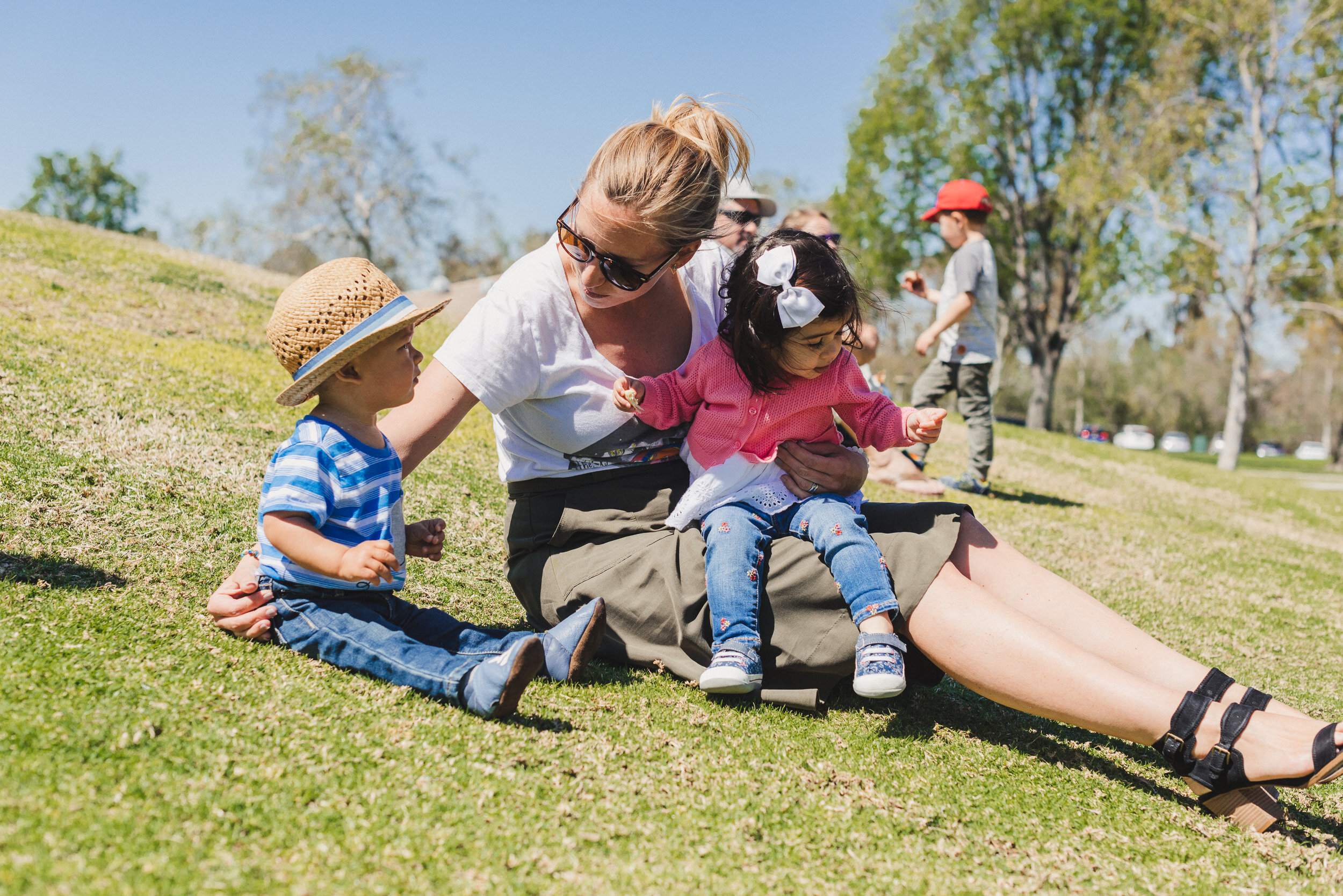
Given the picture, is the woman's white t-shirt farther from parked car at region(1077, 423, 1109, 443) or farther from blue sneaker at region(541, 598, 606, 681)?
parked car at region(1077, 423, 1109, 443)

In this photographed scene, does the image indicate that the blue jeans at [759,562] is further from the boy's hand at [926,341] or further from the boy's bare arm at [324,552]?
the boy's hand at [926,341]

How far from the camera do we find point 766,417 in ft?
9.66

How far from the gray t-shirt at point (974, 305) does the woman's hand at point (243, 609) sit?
19.4 feet

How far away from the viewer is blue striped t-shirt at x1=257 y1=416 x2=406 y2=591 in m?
2.34

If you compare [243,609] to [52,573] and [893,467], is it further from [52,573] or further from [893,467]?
[893,467]

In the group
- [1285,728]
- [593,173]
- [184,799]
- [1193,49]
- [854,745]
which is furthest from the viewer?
[1193,49]

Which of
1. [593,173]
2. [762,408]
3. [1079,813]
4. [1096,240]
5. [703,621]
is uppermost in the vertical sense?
[1096,240]

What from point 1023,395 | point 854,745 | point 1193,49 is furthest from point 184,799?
point 1023,395

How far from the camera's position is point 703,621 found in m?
2.69

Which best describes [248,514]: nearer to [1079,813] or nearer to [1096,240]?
[1079,813]

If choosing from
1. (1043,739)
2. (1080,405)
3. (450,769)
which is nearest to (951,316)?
(1043,739)

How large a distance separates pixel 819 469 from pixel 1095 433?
172ft

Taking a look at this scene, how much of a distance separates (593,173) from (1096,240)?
24.1 meters

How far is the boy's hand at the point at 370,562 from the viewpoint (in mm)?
2162
